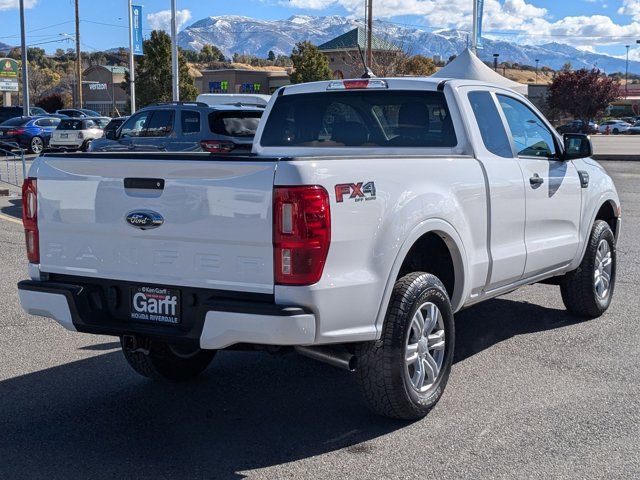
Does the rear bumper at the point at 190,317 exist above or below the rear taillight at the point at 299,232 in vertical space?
below

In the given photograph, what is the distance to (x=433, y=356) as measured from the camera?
508 centimetres

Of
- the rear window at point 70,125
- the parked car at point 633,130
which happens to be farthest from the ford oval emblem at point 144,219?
the parked car at point 633,130

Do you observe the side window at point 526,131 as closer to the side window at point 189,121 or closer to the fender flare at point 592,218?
the fender flare at point 592,218

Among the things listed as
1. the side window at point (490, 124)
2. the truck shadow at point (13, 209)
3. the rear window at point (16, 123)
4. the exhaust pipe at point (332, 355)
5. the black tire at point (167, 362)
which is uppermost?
the side window at point (490, 124)

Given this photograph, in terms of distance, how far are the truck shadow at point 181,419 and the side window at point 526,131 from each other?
1.60m

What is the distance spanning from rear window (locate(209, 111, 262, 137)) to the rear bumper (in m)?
10.9

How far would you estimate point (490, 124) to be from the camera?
600cm

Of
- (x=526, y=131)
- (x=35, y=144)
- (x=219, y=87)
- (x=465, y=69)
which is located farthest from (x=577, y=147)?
(x=219, y=87)

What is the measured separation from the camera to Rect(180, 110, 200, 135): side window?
15.8 meters

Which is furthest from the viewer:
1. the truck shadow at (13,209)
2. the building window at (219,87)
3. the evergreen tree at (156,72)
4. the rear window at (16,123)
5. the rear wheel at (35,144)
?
the building window at (219,87)

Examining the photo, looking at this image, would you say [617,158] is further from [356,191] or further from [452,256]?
[356,191]

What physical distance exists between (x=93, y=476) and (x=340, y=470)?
1.24m

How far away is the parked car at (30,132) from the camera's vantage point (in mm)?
33219

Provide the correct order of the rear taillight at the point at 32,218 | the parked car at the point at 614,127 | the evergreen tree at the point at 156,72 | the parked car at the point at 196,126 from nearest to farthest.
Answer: the rear taillight at the point at 32,218 → the parked car at the point at 196,126 → the evergreen tree at the point at 156,72 → the parked car at the point at 614,127
